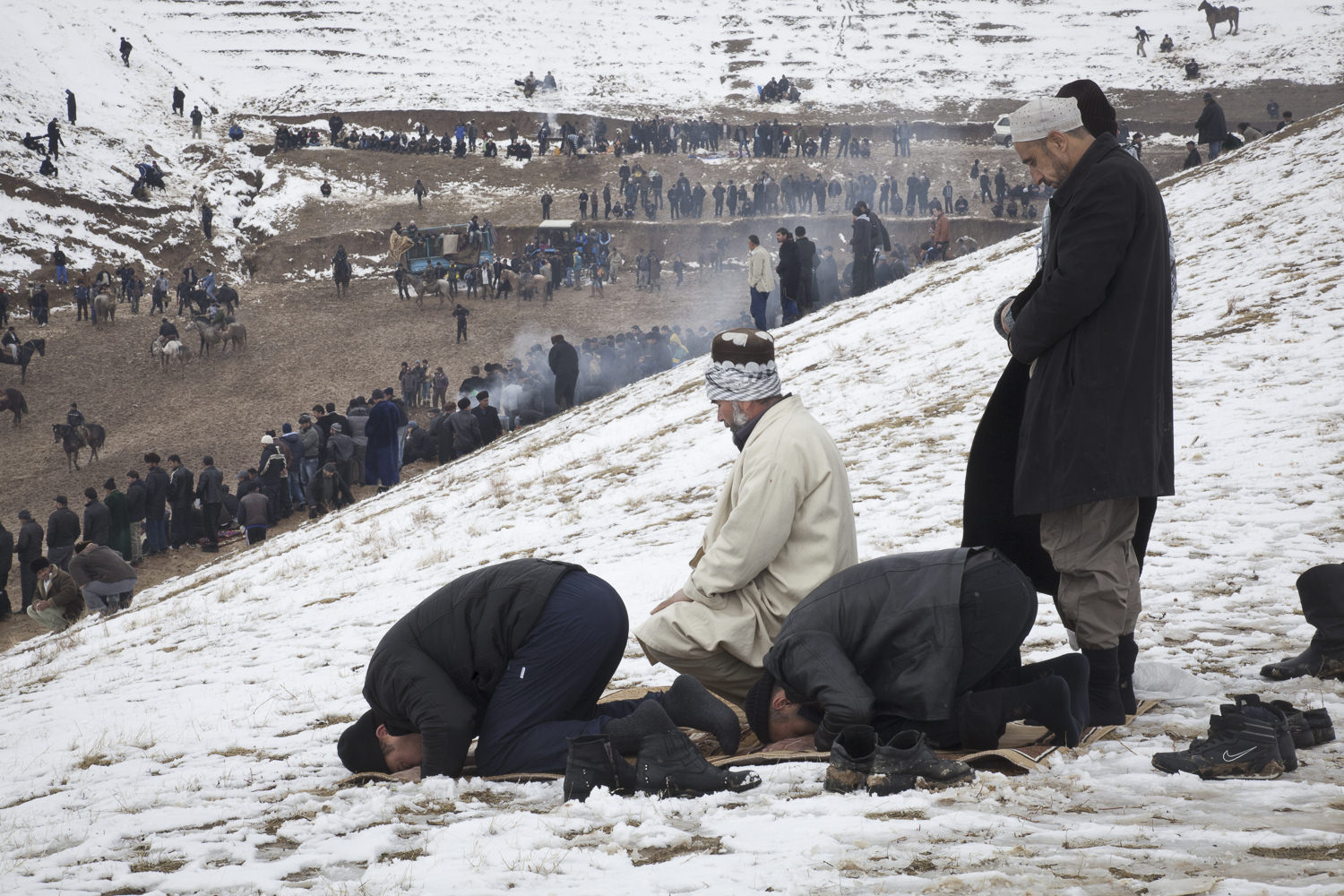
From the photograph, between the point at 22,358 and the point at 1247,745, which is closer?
the point at 1247,745

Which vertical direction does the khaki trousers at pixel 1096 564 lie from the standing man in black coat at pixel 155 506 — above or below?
above

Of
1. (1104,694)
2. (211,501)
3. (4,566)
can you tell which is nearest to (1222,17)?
(211,501)

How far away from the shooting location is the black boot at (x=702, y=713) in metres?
3.81

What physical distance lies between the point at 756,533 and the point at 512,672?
41.8 inches

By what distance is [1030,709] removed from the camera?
3.44 meters

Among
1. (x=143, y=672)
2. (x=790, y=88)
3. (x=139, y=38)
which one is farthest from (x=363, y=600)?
(x=139, y=38)

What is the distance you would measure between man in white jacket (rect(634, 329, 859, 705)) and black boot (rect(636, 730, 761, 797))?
601 millimetres

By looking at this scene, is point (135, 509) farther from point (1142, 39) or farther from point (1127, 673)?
point (1142, 39)

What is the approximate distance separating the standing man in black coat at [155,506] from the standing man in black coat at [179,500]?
Answer: 0.44ft

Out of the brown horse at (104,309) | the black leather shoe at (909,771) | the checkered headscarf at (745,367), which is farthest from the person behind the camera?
the brown horse at (104,309)

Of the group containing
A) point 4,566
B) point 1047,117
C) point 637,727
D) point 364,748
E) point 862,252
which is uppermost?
point 1047,117

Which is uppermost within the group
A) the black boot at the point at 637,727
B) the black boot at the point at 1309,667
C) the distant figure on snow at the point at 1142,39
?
the distant figure on snow at the point at 1142,39

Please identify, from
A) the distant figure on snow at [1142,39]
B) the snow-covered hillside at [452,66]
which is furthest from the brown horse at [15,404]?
the distant figure on snow at [1142,39]

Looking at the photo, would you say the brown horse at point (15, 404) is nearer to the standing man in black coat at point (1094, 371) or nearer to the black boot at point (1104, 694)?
the standing man in black coat at point (1094, 371)
